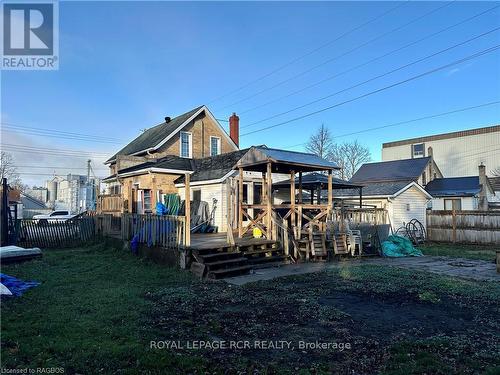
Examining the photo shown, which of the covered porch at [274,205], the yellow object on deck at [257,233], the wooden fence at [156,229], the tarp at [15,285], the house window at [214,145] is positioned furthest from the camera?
the house window at [214,145]

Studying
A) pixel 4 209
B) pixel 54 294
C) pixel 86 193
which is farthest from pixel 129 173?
pixel 86 193

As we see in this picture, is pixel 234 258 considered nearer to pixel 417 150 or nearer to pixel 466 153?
pixel 466 153

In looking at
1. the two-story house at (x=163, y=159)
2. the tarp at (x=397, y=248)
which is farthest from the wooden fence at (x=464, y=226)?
the two-story house at (x=163, y=159)

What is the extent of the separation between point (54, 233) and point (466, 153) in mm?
45779

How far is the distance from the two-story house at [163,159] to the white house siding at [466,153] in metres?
32.0

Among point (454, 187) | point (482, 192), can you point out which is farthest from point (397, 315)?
point (454, 187)

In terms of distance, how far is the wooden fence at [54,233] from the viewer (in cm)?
1533

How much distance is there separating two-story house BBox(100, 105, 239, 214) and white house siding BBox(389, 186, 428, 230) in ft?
38.6

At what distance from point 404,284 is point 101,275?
7.41m

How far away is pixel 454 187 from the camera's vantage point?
28.4 meters

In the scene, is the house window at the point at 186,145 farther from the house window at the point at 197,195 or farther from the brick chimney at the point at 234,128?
the house window at the point at 197,195

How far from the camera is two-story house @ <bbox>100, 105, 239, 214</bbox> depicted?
55.8 feet

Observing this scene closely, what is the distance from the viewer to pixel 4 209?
13.1 m

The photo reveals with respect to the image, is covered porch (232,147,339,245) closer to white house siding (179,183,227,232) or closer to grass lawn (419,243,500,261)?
white house siding (179,183,227,232)
